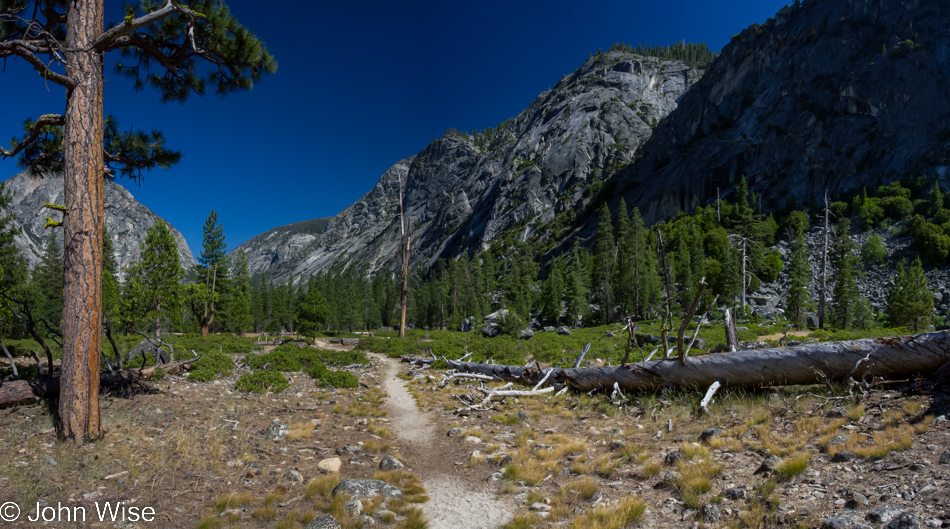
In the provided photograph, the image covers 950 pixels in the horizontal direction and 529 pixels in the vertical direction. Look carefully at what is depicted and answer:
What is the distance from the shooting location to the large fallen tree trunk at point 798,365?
247 inches

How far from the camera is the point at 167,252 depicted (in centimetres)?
2489

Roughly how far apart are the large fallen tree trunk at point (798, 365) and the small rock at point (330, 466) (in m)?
6.48

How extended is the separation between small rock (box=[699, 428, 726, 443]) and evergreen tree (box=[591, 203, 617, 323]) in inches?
1826

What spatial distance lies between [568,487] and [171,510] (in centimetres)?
478

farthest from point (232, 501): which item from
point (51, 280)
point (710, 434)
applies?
point (51, 280)

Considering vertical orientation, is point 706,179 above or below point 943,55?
below

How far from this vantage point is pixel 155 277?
24531 mm

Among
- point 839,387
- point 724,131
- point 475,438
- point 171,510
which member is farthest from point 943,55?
point 171,510

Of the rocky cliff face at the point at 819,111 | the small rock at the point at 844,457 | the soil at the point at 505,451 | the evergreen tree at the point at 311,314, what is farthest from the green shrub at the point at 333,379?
the rocky cliff face at the point at 819,111

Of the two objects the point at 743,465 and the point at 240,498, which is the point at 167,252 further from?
the point at 743,465

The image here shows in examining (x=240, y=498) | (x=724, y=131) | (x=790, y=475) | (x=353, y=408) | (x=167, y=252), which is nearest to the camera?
(x=790, y=475)

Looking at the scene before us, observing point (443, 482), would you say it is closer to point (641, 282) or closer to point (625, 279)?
point (625, 279)

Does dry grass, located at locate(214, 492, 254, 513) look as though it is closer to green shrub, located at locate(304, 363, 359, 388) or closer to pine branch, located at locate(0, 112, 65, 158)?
pine branch, located at locate(0, 112, 65, 158)

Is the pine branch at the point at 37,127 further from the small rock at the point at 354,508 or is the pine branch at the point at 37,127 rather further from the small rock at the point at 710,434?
the small rock at the point at 710,434
